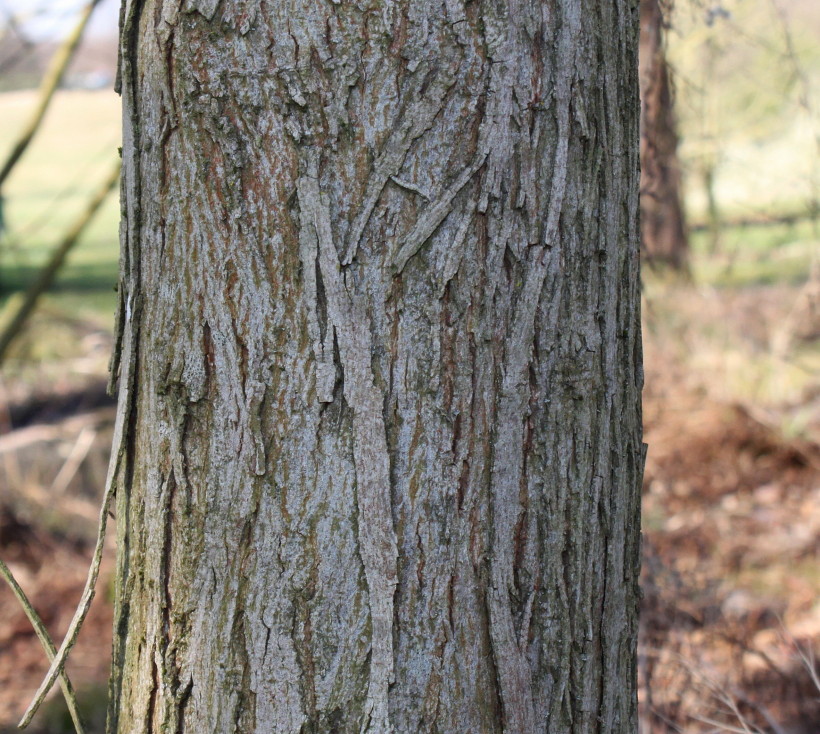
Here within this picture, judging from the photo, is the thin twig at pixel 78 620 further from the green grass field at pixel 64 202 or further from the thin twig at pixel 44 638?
the green grass field at pixel 64 202

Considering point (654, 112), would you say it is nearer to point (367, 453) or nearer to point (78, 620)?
point (367, 453)

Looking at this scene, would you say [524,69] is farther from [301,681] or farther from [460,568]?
[301,681]

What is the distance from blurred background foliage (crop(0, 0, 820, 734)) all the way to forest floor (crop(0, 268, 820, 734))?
0.01 metres

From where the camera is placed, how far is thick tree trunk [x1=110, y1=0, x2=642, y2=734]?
1.18 meters

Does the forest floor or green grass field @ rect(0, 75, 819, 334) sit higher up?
green grass field @ rect(0, 75, 819, 334)

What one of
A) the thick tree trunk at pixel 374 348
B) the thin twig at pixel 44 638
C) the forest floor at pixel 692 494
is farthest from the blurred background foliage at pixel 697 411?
the thin twig at pixel 44 638

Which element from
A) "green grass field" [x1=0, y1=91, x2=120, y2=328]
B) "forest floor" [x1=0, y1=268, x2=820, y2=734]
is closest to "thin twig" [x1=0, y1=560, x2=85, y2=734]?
"forest floor" [x1=0, y1=268, x2=820, y2=734]

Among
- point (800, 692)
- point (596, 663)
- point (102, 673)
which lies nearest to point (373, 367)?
point (596, 663)

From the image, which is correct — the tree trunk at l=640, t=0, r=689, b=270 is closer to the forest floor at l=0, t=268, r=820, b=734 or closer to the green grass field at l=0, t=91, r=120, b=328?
the forest floor at l=0, t=268, r=820, b=734

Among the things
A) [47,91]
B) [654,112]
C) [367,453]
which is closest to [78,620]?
[367,453]

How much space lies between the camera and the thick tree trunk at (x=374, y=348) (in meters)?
1.18

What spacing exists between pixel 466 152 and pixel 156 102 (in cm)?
49

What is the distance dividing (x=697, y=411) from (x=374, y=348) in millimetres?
4454

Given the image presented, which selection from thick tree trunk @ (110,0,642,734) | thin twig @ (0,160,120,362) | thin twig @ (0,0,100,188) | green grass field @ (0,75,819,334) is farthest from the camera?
green grass field @ (0,75,819,334)
